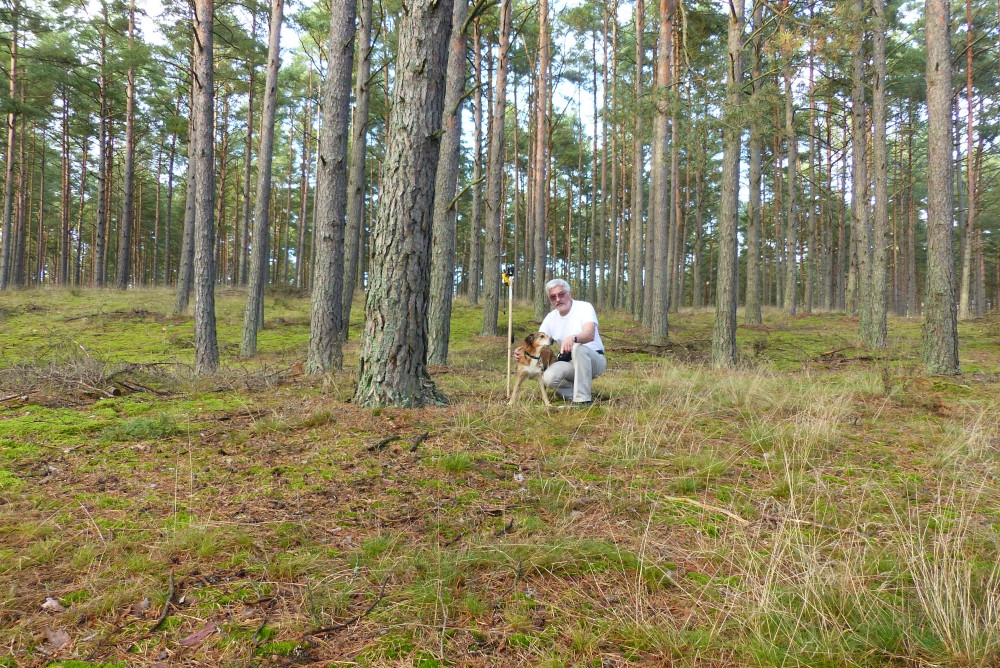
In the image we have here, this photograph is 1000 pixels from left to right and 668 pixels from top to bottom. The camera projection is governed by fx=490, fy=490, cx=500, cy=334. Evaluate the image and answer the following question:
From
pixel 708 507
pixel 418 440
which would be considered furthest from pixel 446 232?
pixel 708 507

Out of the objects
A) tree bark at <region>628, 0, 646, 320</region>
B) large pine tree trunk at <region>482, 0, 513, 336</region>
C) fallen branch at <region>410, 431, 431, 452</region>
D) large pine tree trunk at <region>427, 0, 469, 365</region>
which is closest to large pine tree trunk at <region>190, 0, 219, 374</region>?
large pine tree trunk at <region>427, 0, 469, 365</region>

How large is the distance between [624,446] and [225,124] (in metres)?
27.3

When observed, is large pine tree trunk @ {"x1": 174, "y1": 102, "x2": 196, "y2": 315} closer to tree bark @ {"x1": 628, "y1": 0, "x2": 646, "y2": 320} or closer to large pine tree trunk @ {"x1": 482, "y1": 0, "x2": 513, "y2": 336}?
large pine tree trunk @ {"x1": 482, "y1": 0, "x2": 513, "y2": 336}

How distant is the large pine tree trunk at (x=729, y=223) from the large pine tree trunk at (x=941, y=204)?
8.45 ft

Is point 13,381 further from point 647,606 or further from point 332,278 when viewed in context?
point 647,606

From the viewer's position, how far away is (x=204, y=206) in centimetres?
834

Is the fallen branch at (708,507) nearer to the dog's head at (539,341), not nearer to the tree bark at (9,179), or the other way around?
the dog's head at (539,341)

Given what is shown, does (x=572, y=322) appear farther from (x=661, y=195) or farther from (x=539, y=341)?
(x=661, y=195)

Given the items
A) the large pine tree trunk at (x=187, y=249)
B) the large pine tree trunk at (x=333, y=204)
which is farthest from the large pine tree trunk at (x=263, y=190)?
the large pine tree trunk at (x=333, y=204)

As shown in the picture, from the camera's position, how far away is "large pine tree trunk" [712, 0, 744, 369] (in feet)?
27.6

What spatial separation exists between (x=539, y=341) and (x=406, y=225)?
166cm

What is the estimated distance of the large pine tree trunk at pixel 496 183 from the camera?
456 inches

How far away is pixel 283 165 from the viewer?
30.4 meters

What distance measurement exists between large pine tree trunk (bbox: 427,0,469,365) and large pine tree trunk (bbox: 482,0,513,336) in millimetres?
2024
